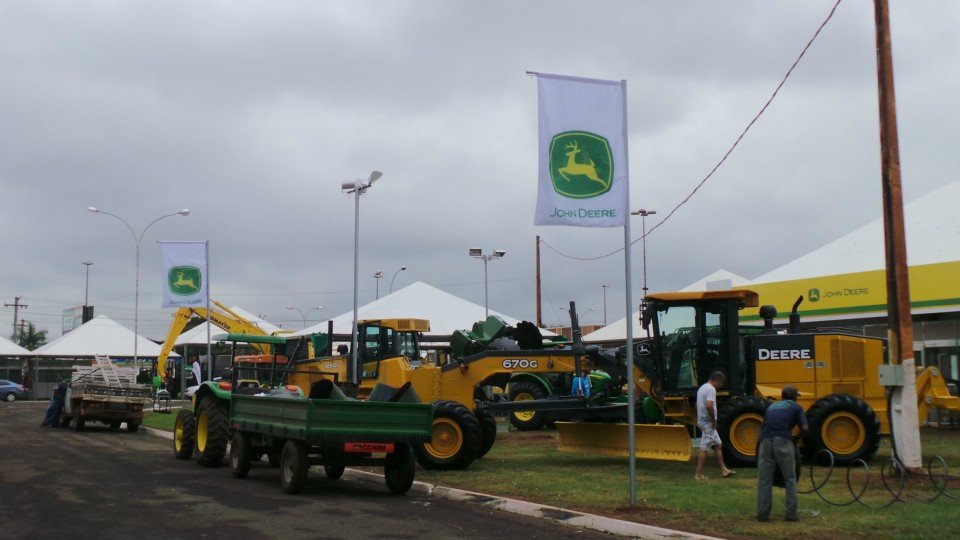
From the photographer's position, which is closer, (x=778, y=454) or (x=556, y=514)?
(x=778, y=454)

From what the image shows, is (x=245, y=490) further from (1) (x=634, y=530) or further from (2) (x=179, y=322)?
(2) (x=179, y=322)

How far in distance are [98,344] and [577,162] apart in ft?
182

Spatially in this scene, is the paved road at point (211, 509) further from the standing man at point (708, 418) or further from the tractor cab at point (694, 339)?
the tractor cab at point (694, 339)

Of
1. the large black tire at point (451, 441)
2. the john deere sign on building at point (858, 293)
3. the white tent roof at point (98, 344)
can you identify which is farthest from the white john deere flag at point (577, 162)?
the white tent roof at point (98, 344)

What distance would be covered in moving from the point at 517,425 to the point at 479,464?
8.56m

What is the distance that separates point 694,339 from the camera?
640 inches

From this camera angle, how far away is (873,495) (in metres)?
12.0

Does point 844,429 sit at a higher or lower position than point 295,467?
higher

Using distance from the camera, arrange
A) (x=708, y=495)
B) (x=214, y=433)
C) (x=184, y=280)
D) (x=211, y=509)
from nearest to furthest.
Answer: (x=211, y=509) → (x=708, y=495) → (x=214, y=433) → (x=184, y=280)

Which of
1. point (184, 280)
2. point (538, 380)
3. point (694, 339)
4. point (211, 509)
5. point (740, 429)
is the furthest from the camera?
point (184, 280)

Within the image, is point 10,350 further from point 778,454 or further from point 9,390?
point 778,454

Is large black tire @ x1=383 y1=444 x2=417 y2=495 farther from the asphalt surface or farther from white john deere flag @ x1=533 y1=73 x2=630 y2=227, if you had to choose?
white john deere flag @ x1=533 y1=73 x2=630 y2=227

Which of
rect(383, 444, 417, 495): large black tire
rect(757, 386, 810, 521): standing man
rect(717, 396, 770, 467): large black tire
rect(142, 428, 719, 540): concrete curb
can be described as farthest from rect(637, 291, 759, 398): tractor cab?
rect(757, 386, 810, 521): standing man

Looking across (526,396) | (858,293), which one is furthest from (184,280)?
(858,293)
